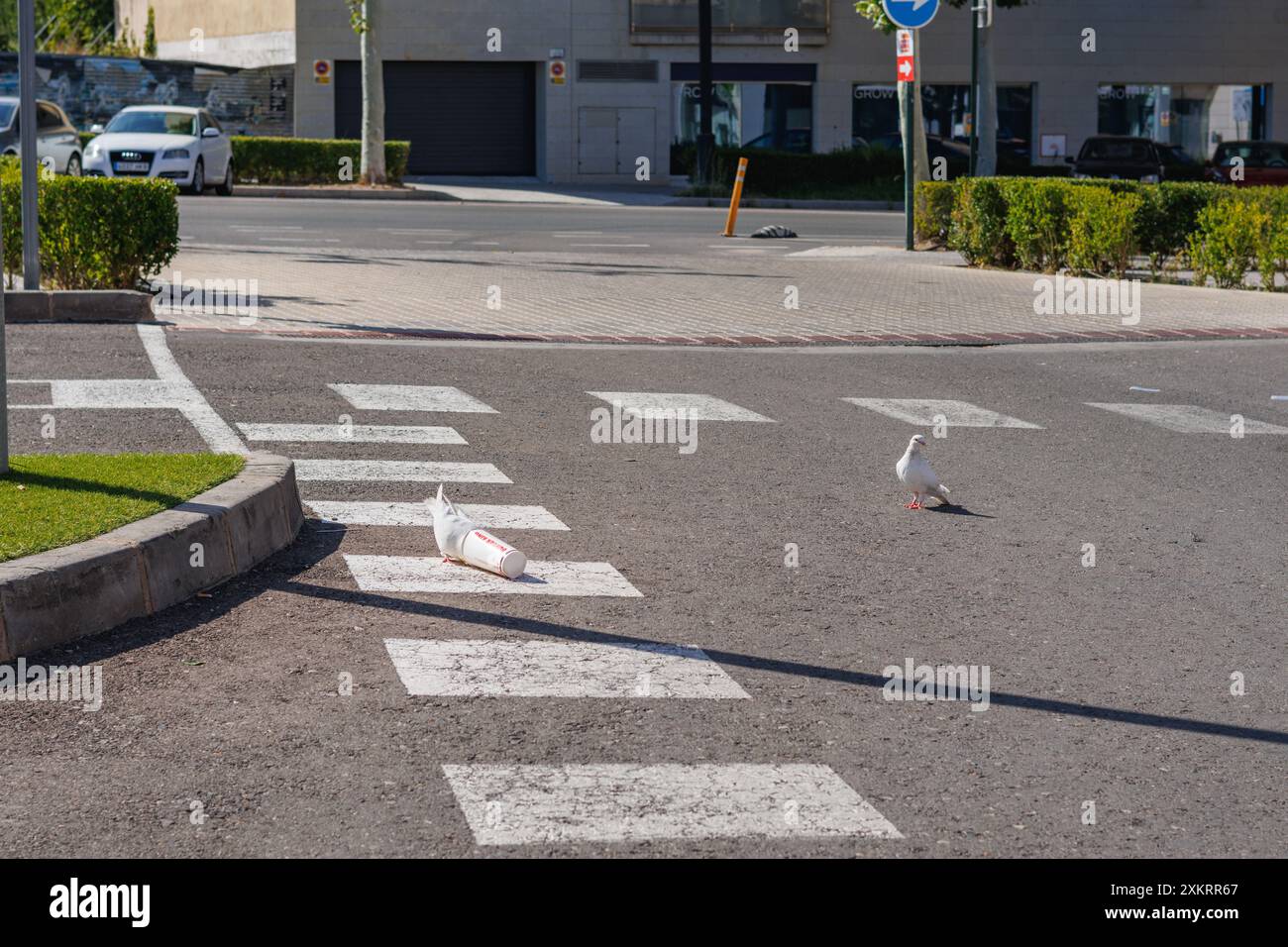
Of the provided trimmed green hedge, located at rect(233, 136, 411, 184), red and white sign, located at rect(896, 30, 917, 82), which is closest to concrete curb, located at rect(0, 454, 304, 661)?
red and white sign, located at rect(896, 30, 917, 82)

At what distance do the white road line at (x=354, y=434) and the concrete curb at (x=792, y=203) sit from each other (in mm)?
28252

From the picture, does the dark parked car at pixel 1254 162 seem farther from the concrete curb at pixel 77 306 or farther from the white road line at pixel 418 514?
the white road line at pixel 418 514

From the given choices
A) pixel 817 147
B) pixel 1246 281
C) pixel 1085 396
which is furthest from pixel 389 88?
pixel 1085 396

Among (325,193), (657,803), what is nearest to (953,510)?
(657,803)

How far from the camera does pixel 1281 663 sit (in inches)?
226

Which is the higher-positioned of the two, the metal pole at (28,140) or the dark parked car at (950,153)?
the dark parked car at (950,153)

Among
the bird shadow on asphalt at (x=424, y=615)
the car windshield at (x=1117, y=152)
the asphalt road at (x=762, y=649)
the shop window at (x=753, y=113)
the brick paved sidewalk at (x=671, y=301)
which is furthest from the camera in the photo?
the shop window at (x=753, y=113)

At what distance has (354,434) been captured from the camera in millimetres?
9508

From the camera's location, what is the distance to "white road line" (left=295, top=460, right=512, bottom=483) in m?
8.40

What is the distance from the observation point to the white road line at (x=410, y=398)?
1046 centimetres

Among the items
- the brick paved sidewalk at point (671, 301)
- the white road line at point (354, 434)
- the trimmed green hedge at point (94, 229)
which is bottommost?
the white road line at point (354, 434)

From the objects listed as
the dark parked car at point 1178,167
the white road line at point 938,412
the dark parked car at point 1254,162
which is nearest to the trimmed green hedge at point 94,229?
the white road line at point 938,412

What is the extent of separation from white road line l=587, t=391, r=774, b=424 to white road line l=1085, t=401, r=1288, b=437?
2.30 meters
